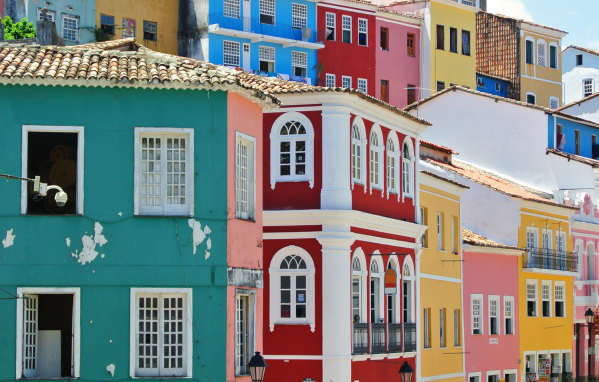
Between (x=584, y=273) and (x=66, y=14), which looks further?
(x=584, y=273)

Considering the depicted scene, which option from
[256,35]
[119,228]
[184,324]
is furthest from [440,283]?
[256,35]

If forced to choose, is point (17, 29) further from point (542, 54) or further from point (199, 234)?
point (542, 54)

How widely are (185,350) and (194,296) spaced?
1.09 m

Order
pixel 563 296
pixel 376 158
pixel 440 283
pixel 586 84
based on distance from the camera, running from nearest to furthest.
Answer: pixel 376 158 < pixel 440 283 < pixel 563 296 < pixel 586 84

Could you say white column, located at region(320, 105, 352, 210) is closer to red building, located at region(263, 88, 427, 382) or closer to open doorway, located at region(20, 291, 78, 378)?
red building, located at region(263, 88, 427, 382)

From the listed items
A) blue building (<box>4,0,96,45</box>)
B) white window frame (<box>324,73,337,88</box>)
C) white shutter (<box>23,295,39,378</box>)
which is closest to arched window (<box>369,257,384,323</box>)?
white shutter (<box>23,295,39,378</box>)

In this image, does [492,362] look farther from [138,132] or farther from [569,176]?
[138,132]

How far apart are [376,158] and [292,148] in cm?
311

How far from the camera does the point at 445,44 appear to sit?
78.2m

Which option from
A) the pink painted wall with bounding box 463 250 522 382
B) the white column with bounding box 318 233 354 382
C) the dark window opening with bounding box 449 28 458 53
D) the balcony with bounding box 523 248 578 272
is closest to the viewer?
the white column with bounding box 318 233 354 382

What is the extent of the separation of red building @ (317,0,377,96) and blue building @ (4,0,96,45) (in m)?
13.3

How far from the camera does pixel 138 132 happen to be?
27.3 metres

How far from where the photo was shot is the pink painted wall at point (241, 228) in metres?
27.3

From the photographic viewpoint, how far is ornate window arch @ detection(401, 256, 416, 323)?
4134 centimetres
